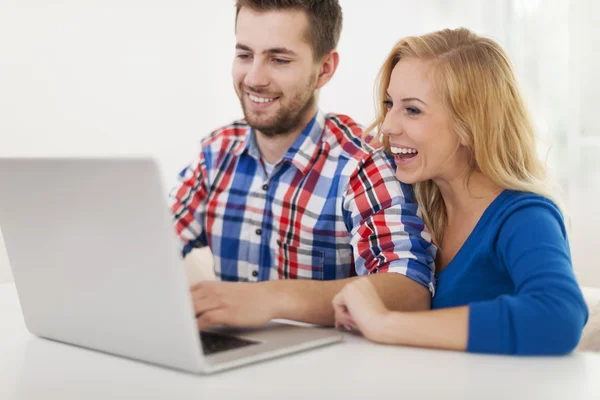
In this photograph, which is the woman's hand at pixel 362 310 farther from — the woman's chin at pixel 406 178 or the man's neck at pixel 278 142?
the man's neck at pixel 278 142

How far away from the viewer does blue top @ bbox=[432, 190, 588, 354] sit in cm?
112

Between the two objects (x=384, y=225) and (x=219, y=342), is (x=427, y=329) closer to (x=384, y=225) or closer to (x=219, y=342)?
(x=219, y=342)

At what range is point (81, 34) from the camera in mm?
3590

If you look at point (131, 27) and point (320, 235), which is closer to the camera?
point (320, 235)

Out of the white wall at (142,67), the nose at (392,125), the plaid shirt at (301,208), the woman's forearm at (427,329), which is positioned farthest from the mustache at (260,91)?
the white wall at (142,67)

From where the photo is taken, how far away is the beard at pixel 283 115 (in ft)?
6.23

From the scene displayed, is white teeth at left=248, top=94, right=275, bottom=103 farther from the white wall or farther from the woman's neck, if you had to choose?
the white wall

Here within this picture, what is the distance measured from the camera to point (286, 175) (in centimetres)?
188

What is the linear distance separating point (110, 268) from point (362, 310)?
0.37 metres

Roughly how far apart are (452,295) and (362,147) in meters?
0.44

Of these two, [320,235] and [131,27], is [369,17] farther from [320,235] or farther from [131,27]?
[320,235]

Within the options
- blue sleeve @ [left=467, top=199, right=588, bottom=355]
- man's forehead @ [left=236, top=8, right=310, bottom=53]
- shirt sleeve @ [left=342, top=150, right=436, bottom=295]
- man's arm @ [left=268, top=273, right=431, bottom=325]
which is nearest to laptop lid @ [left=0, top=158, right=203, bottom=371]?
man's arm @ [left=268, top=273, right=431, bottom=325]

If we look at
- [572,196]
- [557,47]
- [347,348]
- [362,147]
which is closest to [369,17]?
[557,47]

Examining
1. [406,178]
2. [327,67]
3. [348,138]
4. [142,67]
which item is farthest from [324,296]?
[142,67]
